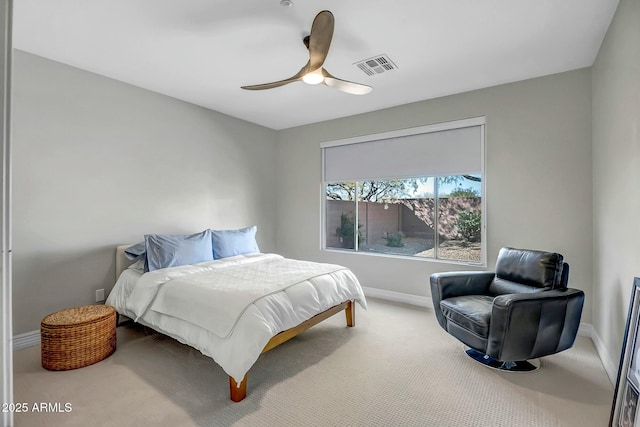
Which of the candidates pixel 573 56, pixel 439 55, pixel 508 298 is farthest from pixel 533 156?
pixel 508 298

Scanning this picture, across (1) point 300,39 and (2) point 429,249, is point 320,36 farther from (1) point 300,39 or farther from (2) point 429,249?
(2) point 429,249

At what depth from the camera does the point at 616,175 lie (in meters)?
2.23

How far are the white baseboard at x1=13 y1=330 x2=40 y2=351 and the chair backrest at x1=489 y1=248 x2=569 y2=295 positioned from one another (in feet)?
14.0

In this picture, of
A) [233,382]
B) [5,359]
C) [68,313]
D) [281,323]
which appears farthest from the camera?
[68,313]

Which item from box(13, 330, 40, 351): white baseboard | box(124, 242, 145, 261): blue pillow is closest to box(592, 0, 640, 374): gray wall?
box(124, 242, 145, 261): blue pillow

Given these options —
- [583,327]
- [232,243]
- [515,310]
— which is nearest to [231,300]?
[232,243]

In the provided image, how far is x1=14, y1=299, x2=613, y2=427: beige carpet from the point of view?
1.82m

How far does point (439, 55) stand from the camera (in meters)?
2.75

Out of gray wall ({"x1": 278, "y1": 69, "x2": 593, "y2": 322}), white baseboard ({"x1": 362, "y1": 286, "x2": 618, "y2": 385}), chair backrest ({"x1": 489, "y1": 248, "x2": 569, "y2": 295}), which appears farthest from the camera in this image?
gray wall ({"x1": 278, "y1": 69, "x2": 593, "y2": 322})

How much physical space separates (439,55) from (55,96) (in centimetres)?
360

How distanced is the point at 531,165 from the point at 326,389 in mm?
2998

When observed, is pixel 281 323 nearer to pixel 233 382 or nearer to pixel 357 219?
pixel 233 382

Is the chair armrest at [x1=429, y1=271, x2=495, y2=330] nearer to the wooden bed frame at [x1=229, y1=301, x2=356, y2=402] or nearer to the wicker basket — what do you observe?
the wooden bed frame at [x1=229, y1=301, x2=356, y2=402]

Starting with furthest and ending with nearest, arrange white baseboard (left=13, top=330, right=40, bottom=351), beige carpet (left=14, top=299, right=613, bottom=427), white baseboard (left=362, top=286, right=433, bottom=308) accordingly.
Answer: white baseboard (left=362, top=286, right=433, bottom=308), white baseboard (left=13, top=330, right=40, bottom=351), beige carpet (left=14, top=299, right=613, bottom=427)
